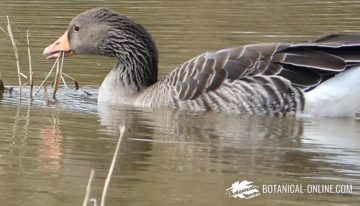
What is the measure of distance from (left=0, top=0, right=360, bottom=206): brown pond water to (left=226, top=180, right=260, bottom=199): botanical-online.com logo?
7 centimetres

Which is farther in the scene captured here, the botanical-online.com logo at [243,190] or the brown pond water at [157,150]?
the brown pond water at [157,150]

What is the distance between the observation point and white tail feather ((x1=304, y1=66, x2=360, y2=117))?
11453mm

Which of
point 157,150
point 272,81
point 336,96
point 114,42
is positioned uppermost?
point 114,42

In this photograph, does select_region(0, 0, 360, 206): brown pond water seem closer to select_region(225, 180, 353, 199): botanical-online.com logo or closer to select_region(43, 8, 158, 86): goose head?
select_region(225, 180, 353, 199): botanical-online.com logo

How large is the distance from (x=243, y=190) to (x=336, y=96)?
3.89 metres

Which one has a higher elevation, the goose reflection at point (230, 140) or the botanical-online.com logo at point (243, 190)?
the botanical-online.com logo at point (243, 190)

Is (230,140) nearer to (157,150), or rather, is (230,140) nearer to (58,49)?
(157,150)

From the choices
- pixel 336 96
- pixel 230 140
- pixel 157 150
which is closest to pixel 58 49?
pixel 336 96

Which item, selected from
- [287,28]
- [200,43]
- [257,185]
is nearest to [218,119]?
[257,185]

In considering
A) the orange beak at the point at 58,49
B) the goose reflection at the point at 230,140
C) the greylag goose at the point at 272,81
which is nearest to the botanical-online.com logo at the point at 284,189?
the goose reflection at the point at 230,140

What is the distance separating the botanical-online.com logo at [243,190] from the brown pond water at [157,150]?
66 mm

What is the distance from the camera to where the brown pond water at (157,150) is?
7.85 meters

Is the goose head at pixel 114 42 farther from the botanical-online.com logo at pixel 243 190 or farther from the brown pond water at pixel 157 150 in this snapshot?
the botanical-online.com logo at pixel 243 190

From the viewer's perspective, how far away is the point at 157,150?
31.4ft
